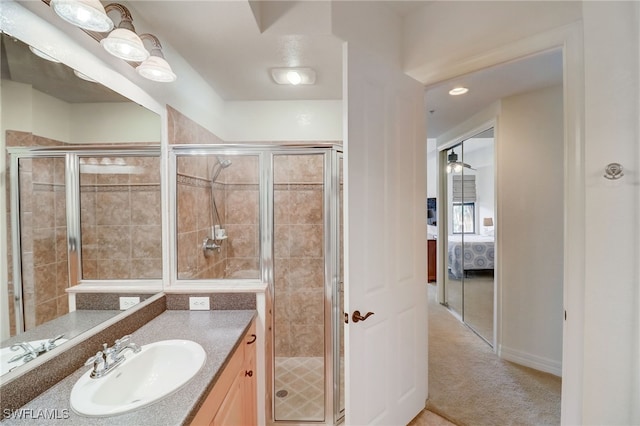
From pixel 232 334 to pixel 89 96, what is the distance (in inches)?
50.2

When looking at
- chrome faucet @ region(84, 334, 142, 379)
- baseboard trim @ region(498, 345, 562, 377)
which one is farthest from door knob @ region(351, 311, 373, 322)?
baseboard trim @ region(498, 345, 562, 377)

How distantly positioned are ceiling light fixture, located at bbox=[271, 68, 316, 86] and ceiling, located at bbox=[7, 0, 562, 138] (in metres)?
0.05

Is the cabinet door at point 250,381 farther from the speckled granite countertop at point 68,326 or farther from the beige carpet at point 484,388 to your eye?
the beige carpet at point 484,388

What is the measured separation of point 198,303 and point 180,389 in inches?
29.3

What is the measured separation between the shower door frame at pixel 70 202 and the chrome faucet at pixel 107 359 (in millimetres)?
237

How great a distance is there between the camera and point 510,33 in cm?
135

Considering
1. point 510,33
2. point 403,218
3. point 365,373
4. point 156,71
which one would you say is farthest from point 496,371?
point 156,71

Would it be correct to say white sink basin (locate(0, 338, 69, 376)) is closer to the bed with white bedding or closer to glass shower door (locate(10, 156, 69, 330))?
glass shower door (locate(10, 156, 69, 330))

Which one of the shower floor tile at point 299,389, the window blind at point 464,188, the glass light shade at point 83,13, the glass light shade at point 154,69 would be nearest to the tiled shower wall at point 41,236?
the glass light shade at point 83,13

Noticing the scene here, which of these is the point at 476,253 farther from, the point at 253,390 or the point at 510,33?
the point at 253,390

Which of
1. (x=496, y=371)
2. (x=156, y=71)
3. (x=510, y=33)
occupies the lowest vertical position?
(x=496, y=371)

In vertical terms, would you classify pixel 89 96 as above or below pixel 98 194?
above

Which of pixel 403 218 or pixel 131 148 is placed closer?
pixel 131 148

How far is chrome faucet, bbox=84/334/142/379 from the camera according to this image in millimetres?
924
